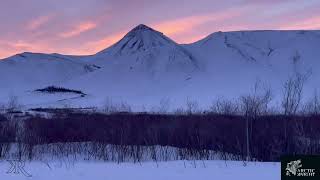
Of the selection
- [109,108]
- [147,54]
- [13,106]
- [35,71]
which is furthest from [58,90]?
[109,108]

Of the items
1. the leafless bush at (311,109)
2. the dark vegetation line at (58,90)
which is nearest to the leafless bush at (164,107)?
the leafless bush at (311,109)

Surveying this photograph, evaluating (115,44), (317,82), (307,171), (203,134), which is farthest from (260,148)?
(115,44)

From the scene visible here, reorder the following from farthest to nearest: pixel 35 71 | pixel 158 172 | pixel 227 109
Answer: pixel 35 71 < pixel 227 109 < pixel 158 172

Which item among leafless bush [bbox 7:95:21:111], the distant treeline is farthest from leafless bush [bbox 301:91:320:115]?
leafless bush [bbox 7:95:21:111]

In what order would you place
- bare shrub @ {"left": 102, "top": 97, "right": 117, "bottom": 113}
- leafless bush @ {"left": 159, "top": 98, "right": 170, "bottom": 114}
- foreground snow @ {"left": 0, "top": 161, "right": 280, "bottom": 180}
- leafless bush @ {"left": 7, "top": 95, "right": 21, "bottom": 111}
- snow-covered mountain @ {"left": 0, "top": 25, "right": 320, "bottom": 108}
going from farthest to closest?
snow-covered mountain @ {"left": 0, "top": 25, "right": 320, "bottom": 108} < leafless bush @ {"left": 7, "top": 95, "right": 21, "bottom": 111} < leafless bush @ {"left": 159, "top": 98, "right": 170, "bottom": 114} < bare shrub @ {"left": 102, "top": 97, "right": 117, "bottom": 113} < foreground snow @ {"left": 0, "top": 161, "right": 280, "bottom": 180}

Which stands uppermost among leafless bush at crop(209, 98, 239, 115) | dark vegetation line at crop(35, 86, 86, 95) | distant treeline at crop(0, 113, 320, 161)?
dark vegetation line at crop(35, 86, 86, 95)

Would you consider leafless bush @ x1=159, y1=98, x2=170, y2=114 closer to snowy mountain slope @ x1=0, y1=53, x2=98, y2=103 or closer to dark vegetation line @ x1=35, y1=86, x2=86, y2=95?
dark vegetation line @ x1=35, y1=86, x2=86, y2=95

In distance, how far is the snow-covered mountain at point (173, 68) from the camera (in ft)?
313

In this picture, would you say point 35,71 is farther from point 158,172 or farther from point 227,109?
point 158,172

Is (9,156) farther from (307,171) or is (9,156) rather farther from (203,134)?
(307,171)

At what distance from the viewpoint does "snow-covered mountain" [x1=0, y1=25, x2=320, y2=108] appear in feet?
313

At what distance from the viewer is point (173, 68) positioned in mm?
112875

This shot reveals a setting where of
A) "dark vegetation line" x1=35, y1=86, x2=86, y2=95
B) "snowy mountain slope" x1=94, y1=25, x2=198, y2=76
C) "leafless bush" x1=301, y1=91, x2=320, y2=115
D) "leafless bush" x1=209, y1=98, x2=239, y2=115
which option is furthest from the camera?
"snowy mountain slope" x1=94, y1=25, x2=198, y2=76

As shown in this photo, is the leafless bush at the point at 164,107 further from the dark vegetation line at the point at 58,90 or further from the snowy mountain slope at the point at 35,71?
the snowy mountain slope at the point at 35,71
